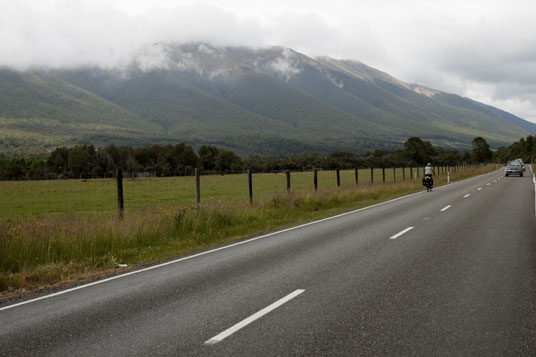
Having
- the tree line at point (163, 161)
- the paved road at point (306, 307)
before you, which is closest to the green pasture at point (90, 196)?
the paved road at point (306, 307)

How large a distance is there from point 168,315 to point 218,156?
122 m

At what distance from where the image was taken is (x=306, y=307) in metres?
5.59

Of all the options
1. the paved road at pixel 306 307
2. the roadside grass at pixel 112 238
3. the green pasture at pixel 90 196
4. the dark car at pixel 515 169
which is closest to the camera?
the paved road at pixel 306 307

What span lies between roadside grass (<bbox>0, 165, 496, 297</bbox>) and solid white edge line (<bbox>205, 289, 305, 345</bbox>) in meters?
3.77

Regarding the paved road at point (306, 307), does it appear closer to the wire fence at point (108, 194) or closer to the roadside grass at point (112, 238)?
the roadside grass at point (112, 238)

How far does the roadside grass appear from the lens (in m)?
8.19

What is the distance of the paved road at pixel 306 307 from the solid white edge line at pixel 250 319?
1 centimetres

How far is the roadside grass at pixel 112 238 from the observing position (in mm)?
8188

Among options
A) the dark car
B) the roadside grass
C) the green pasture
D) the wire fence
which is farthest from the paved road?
the dark car

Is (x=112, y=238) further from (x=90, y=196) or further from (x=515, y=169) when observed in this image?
(x=515, y=169)

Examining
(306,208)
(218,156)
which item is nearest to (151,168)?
(218,156)

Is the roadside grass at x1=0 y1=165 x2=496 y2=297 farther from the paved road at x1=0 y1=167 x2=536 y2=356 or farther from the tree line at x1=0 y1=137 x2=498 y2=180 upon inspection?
the tree line at x1=0 y1=137 x2=498 y2=180

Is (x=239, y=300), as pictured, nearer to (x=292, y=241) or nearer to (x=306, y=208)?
(x=292, y=241)

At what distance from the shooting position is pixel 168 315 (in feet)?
18.0
